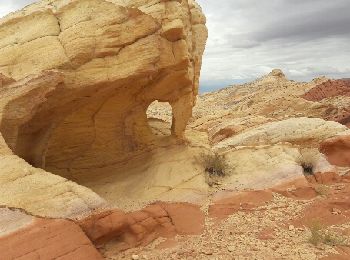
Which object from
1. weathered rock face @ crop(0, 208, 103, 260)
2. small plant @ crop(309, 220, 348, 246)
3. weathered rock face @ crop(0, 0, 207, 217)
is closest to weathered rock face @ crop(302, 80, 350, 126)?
weathered rock face @ crop(0, 0, 207, 217)

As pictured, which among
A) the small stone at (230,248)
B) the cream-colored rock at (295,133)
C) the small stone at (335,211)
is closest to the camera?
the small stone at (230,248)

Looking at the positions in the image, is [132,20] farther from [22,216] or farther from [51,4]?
[22,216]

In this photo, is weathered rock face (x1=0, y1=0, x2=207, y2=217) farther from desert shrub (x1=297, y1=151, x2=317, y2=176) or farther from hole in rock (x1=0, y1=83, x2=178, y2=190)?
desert shrub (x1=297, y1=151, x2=317, y2=176)

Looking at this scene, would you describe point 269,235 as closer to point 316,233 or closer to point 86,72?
point 316,233

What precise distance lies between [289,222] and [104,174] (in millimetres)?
5564

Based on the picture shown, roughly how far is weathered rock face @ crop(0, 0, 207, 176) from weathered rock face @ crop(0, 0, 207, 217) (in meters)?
0.03

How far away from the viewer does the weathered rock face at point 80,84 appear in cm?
935

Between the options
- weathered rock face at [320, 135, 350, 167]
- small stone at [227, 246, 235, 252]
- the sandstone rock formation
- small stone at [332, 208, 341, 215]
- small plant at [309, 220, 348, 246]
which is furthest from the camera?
weathered rock face at [320, 135, 350, 167]

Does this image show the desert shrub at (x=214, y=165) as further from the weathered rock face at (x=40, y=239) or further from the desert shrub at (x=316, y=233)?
the weathered rock face at (x=40, y=239)

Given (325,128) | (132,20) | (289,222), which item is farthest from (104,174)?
(325,128)

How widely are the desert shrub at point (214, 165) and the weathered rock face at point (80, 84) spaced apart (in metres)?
1.88

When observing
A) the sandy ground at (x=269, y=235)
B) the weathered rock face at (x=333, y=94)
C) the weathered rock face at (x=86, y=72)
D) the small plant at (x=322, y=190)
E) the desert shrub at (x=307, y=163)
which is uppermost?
the weathered rock face at (x=86, y=72)

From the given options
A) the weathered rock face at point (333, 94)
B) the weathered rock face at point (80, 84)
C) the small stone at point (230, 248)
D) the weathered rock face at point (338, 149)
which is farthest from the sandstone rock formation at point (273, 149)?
the weathered rock face at point (333, 94)

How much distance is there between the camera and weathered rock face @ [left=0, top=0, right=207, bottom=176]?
1069 centimetres
